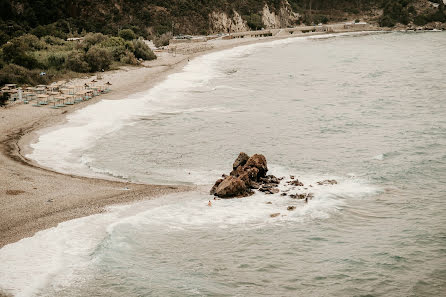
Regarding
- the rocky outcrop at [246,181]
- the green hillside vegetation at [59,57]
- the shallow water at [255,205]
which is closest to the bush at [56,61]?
the green hillside vegetation at [59,57]

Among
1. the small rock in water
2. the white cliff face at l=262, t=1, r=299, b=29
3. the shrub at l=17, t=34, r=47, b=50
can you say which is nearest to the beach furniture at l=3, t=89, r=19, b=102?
the shrub at l=17, t=34, r=47, b=50

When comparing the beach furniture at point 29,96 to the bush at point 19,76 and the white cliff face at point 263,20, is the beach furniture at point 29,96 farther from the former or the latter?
the white cliff face at point 263,20

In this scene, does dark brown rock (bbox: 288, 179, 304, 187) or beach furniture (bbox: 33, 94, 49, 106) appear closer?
dark brown rock (bbox: 288, 179, 304, 187)

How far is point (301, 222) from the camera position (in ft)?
50.8

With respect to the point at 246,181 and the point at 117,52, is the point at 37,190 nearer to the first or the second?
the point at 246,181

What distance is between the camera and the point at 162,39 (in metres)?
69.0

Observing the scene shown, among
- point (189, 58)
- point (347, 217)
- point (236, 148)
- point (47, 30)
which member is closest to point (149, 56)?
point (189, 58)

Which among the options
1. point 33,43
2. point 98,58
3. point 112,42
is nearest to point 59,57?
point 98,58

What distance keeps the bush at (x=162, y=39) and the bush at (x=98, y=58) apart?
22100mm

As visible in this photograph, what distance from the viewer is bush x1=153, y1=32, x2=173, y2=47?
6756 centimetres

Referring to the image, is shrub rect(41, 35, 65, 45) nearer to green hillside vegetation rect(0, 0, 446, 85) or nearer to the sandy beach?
green hillside vegetation rect(0, 0, 446, 85)

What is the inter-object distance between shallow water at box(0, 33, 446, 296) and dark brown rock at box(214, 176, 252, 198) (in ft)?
1.24

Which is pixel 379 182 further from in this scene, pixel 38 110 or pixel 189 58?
pixel 189 58

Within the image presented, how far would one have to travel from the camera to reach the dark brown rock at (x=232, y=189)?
1717cm
